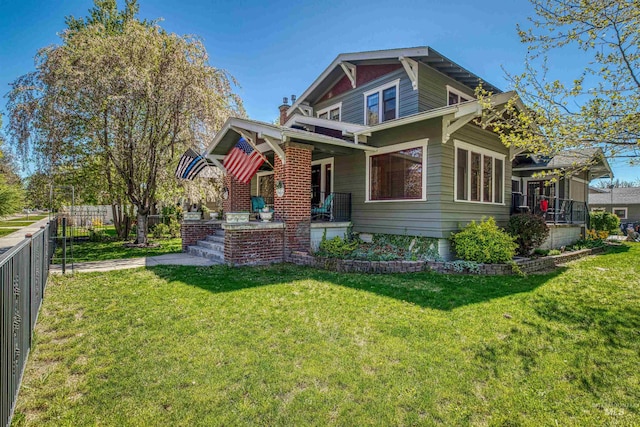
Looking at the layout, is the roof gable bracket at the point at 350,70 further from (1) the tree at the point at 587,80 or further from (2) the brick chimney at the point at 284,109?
(1) the tree at the point at 587,80

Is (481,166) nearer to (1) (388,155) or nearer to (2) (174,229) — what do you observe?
(1) (388,155)

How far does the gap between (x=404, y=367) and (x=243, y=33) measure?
13672mm

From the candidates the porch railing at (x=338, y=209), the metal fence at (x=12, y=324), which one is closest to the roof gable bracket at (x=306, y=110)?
the porch railing at (x=338, y=209)

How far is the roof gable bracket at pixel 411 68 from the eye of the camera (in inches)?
385

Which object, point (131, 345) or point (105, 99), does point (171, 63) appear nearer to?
point (105, 99)

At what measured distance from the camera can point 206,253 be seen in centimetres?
923

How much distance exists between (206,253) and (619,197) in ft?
140

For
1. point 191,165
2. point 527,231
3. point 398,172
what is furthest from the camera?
point 191,165

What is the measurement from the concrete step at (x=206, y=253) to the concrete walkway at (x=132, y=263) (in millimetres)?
146

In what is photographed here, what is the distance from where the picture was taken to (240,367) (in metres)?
3.03

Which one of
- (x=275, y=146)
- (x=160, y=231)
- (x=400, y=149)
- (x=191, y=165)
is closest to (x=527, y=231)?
(x=400, y=149)

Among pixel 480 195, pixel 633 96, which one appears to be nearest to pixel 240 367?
pixel 633 96

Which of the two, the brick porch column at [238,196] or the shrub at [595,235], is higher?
the brick porch column at [238,196]

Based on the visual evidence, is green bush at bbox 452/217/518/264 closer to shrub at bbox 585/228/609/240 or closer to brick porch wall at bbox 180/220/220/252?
brick porch wall at bbox 180/220/220/252
